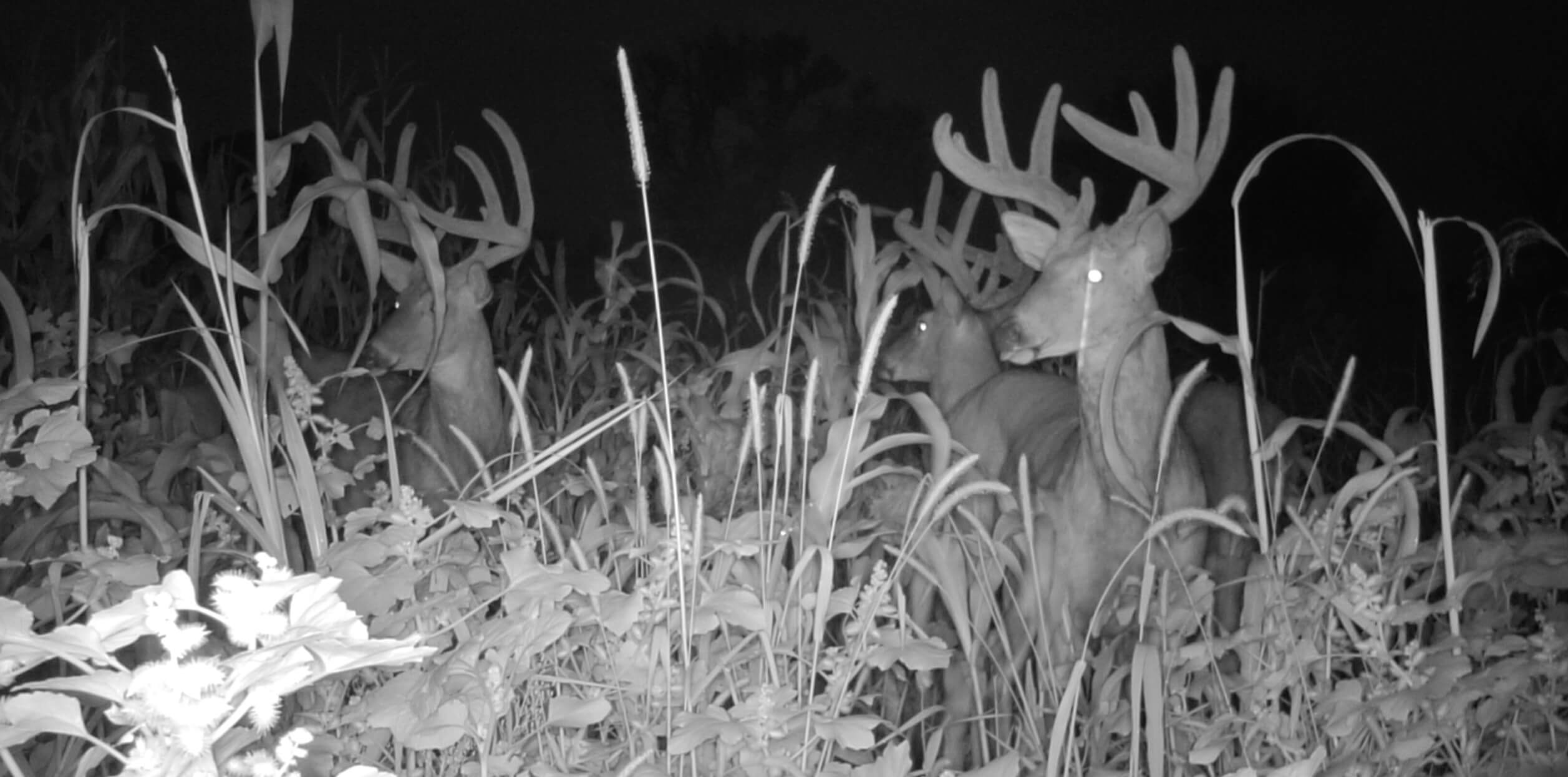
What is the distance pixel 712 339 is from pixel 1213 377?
2.63 meters

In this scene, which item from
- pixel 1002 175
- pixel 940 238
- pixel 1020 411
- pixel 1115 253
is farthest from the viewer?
pixel 940 238

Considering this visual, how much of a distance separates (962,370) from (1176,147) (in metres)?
1.66

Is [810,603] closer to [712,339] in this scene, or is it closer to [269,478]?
[269,478]

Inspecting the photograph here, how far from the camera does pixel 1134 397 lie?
2836mm

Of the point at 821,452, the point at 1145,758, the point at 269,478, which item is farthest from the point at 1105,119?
the point at 269,478

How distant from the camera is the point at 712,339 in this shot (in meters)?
6.16

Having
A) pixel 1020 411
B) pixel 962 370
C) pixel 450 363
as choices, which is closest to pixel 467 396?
pixel 450 363

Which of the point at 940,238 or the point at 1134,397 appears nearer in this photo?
the point at 1134,397

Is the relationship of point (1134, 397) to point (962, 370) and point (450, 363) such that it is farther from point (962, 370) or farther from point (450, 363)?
point (450, 363)

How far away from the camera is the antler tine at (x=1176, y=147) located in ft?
8.93

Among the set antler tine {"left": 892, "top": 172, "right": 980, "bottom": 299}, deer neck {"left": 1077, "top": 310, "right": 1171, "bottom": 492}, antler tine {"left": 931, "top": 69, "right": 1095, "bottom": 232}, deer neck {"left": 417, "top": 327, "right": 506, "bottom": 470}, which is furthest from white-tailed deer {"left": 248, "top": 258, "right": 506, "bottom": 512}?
deer neck {"left": 1077, "top": 310, "right": 1171, "bottom": 492}

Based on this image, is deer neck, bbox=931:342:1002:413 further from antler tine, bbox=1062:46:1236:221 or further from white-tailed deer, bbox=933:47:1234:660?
antler tine, bbox=1062:46:1236:221

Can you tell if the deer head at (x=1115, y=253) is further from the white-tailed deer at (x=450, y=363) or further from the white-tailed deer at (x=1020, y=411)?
the white-tailed deer at (x=450, y=363)

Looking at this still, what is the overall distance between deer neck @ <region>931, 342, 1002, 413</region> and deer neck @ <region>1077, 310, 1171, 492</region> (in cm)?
151
